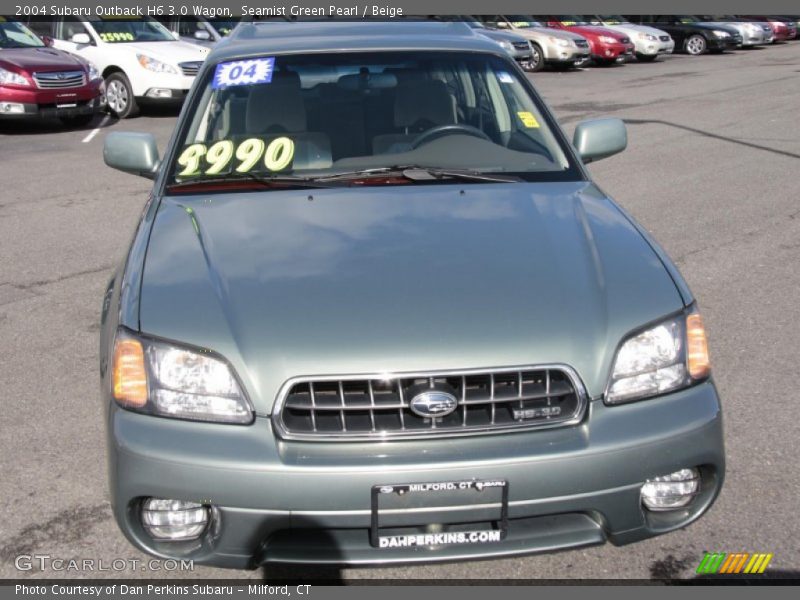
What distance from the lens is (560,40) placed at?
24203 mm

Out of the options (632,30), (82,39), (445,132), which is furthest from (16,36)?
(632,30)

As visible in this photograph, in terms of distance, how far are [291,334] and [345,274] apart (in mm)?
382

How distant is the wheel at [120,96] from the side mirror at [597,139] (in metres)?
12.4

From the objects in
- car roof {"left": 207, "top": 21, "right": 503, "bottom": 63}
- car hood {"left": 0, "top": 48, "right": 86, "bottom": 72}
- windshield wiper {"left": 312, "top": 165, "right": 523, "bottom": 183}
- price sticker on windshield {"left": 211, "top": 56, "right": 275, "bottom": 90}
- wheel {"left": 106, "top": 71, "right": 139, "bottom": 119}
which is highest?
car roof {"left": 207, "top": 21, "right": 503, "bottom": 63}

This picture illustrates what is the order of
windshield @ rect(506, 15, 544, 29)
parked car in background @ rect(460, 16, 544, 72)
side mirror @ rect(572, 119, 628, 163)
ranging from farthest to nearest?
windshield @ rect(506, 15, 544, 29), parked car in background @ rect(460, 16, 544, 72), side mirror @ rect(572, 119, 628, 163)

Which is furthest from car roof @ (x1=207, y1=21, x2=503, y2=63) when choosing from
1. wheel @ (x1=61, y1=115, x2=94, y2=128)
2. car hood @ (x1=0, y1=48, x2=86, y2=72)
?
wheel @ (x1=61, y1=115, x2=94, y2=128)

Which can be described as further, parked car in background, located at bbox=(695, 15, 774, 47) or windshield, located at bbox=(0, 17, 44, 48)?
parked car in background, located at bbox=(695, 15, 774, 47)

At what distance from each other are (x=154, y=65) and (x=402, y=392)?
1380 cm

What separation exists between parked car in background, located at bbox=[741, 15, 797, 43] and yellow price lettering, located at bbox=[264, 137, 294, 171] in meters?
→ 34.4

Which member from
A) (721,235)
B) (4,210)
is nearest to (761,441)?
(721,235)

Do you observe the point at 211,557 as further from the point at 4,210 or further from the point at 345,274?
the point at 4,210

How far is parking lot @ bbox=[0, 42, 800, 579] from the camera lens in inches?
138

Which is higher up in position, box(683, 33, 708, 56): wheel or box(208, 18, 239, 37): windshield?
box(208, 18, 239, 37): windshield

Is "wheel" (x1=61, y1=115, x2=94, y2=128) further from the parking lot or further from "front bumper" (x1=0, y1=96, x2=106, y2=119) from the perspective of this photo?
"front bumper" (x1=0, y1=96, x2=106, y2=119)
